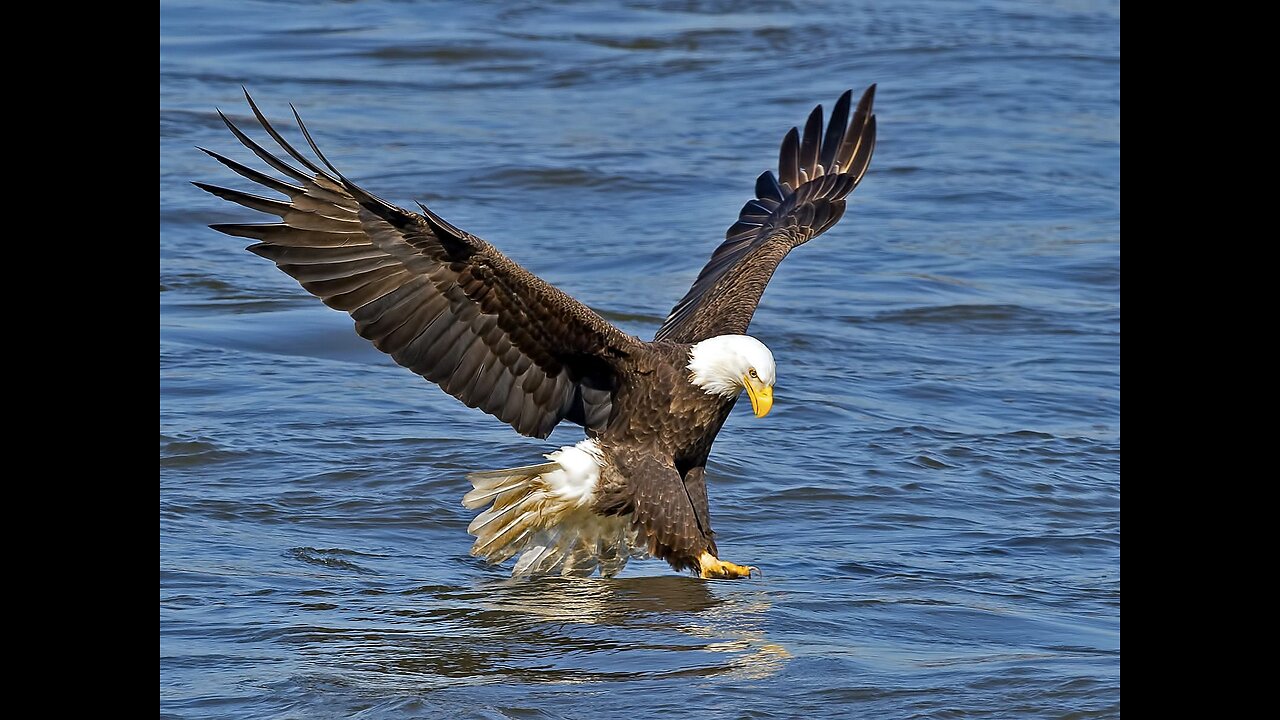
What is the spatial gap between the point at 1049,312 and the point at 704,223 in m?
2.10

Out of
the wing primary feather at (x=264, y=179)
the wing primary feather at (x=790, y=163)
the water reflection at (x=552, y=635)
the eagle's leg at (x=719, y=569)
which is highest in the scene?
the wing primary feather at (x=790, y=163)

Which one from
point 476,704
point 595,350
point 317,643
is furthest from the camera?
point 595,350

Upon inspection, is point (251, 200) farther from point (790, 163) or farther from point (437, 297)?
point (790, 163)

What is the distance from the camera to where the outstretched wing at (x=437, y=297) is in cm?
488

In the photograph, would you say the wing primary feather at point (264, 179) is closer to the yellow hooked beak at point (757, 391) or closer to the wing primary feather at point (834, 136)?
the yellow hooked beak at point (757, 391)

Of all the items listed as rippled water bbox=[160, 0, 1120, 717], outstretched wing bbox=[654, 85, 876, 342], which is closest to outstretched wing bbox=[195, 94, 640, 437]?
rippled water bbox=[160, 0, 1120, 717]

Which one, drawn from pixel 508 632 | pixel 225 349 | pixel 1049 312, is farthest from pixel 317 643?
pixel 1049 312

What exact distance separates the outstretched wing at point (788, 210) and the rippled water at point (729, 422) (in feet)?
2.18

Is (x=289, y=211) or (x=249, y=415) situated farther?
(x=249, y=415)

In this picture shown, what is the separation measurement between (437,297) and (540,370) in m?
0.48

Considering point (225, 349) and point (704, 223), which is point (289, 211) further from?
point (704, 223)

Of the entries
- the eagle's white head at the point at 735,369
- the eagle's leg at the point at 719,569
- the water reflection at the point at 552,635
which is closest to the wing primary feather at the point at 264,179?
the water reflection at the point at 552,635
